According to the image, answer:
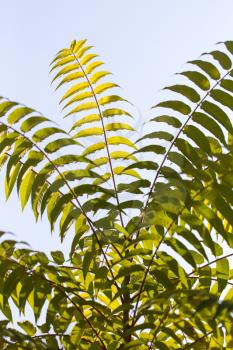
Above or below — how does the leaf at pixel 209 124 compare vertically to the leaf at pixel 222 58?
below

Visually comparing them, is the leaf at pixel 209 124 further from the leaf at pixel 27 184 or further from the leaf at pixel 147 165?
the leaf at pixel 27 184

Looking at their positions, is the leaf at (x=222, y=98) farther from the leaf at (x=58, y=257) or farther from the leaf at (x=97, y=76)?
the leaf at (x=58, y=257)

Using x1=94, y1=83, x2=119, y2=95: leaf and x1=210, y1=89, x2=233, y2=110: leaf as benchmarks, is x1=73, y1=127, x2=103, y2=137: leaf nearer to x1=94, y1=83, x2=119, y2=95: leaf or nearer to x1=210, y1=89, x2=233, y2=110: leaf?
x1=94, y1=83, x2=119, y2=95: leaf

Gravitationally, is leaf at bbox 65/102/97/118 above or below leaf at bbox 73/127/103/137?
above

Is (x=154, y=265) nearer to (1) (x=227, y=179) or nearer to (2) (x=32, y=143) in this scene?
(1) (x=227, y=179)

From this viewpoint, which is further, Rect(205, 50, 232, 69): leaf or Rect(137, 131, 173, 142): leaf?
Rect(205, 50, 232, 69): leaf

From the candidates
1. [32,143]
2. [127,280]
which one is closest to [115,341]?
[127,280]

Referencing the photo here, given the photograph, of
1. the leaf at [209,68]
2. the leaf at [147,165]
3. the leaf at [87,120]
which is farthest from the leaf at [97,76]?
the leaf at [147,165]

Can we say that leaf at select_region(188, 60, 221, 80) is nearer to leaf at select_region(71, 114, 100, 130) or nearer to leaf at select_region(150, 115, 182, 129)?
leaf at select_region(150, 115, 182, 129)

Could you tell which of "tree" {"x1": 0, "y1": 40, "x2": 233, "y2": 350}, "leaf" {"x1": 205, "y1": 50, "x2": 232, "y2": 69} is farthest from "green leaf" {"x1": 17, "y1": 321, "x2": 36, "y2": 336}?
"leaf" {"x1": 205, "y1": 50, "x2": 232, "y2": 69}

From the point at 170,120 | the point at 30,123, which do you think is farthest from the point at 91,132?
the point at 170,120

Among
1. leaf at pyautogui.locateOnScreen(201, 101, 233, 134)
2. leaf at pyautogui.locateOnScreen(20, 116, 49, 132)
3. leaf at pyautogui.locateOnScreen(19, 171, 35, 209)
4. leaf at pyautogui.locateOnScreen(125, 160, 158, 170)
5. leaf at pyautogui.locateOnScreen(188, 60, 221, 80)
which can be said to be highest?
leaf at pyautogui.locateOnScreen(188, 60, 221, 80)

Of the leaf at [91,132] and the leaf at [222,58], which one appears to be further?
the leaf at [91,132]

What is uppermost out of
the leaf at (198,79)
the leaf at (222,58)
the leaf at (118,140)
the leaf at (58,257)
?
the leaf at (222,58)
